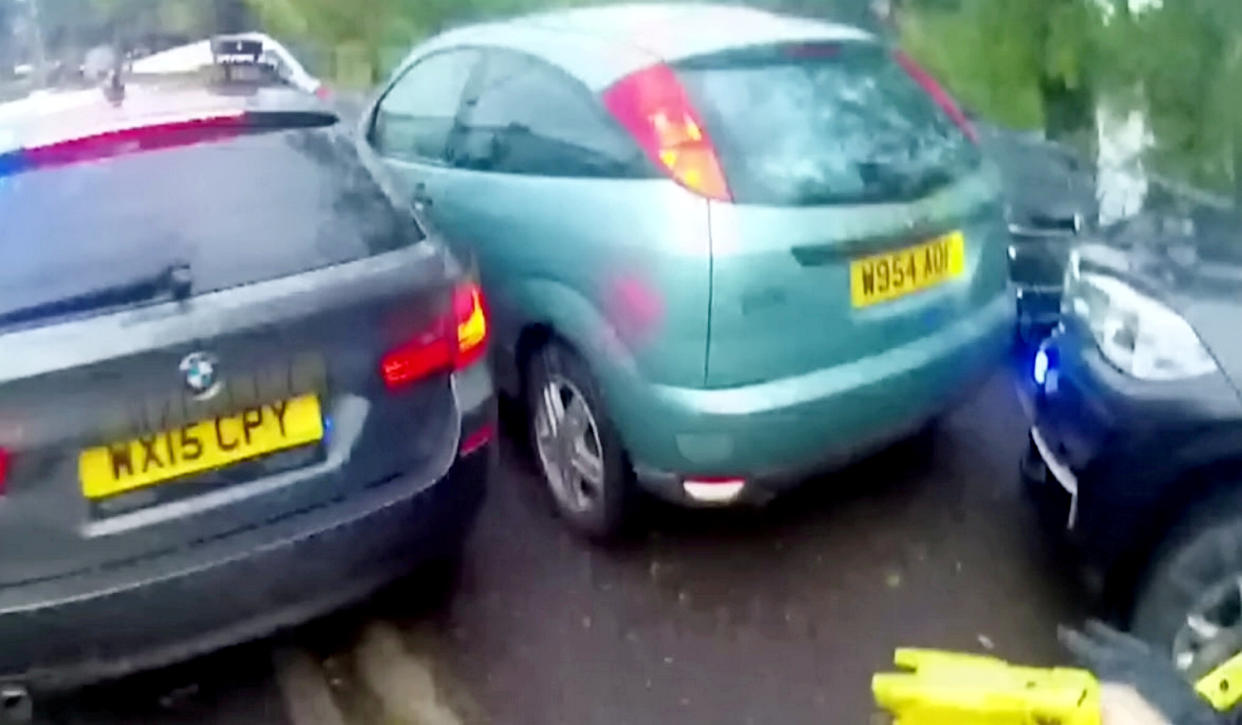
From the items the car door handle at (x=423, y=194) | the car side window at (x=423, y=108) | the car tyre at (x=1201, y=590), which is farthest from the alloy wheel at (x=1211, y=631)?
the car side window at (x=423, y=108)

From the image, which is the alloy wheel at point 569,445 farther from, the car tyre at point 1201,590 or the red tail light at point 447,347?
the car tyre at point 1201,590

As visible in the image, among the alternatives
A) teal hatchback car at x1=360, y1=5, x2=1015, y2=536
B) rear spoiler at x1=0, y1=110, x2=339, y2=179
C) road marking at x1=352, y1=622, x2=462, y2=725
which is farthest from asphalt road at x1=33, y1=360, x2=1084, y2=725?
rear spoiler at x1=0, y1=110, x2=339, y2=179

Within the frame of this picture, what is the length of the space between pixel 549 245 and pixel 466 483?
927 millimetres

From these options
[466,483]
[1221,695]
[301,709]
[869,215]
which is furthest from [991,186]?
[301,709]

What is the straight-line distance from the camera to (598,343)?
4.24 m

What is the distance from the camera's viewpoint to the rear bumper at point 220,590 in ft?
10.8

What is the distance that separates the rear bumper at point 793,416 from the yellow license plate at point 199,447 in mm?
1005

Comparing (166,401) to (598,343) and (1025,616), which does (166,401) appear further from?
(1025,616)

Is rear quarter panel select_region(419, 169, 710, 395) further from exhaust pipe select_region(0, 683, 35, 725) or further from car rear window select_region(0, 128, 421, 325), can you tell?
exhaust pipe select_region(0, 683, 35, 725)

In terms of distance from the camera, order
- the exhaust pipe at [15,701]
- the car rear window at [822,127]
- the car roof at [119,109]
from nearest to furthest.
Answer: the exhaust pipe at [15,701], the car roof at [119,109], the car rear window at [822,127]

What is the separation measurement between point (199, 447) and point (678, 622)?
1524 millimetres

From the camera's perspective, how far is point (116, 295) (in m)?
3.41

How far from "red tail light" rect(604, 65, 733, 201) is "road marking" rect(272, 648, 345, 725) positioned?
1698mm

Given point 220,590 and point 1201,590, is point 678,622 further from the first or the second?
point 1201,590
